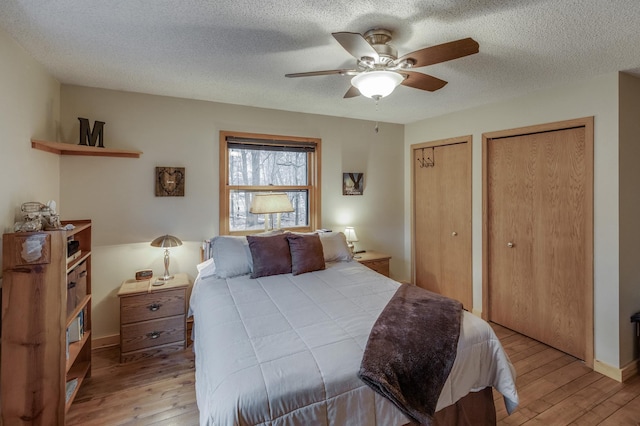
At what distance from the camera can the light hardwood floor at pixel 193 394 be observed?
6.61 feet

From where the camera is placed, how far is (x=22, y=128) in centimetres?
204

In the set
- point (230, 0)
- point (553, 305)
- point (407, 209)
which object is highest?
point (230, 0)

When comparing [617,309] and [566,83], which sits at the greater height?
[566,83]

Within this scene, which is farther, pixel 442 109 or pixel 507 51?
pixel 442 109

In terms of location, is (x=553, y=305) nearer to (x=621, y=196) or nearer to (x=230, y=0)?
(x=621, y=196)

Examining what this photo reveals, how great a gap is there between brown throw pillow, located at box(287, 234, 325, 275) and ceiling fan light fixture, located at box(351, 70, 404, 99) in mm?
1486

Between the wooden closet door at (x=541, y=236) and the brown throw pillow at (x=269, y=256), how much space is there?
2.26 metres

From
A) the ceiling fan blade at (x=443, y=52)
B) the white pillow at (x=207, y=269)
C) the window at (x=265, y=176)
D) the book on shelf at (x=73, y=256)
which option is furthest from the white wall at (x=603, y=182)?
the book on shelf at (x=73, y=256)

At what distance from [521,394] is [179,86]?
3.69m

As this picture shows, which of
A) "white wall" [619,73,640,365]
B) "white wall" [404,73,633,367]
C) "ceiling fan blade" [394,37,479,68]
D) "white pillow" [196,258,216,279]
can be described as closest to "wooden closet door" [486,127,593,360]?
"white wall" [404,73,633,367]

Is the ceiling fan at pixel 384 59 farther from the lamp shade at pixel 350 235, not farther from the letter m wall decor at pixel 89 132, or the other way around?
the lamp shade at pixel 350 235

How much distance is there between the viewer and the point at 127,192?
294cm

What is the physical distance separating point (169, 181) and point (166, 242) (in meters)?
0.63

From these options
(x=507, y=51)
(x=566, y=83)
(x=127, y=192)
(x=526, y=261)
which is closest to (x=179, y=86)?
(x=127, y=192)
